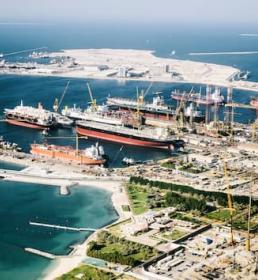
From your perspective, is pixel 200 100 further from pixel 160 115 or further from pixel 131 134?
pixel 131 134

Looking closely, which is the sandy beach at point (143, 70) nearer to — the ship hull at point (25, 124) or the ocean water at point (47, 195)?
the ocean water at point (47, 195)

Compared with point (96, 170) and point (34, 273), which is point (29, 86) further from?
point (34, 273)

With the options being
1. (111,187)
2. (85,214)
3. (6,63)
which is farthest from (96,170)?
(6,63)

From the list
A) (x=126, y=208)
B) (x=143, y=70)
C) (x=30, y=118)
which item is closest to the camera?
(x=126, y=208)

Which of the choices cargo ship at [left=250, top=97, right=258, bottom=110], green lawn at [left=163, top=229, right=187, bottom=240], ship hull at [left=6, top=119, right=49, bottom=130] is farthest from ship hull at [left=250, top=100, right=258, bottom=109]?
green lawn at [left=163, top=229, right=187, bottom=240]

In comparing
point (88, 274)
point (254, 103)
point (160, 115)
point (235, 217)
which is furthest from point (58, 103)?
point (88, 274)
